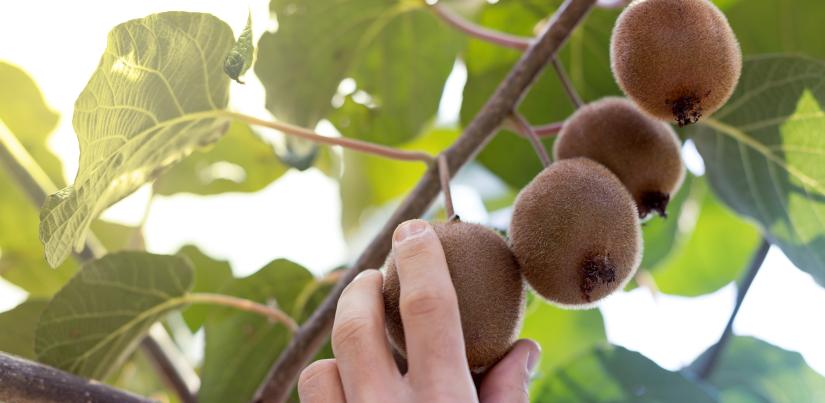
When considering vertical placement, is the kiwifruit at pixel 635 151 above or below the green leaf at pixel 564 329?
above

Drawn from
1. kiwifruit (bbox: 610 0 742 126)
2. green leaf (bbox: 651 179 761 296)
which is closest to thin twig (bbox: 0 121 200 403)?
kiwifruit (bbox: 610 0 742 126)

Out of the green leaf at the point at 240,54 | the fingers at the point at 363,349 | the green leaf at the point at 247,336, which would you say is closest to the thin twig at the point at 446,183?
the fingers at the point at 363,349

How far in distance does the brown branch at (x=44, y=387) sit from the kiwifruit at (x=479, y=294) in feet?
1.10

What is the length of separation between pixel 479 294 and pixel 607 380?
64 cm

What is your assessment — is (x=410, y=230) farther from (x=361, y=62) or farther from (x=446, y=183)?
(x=361, y=62)

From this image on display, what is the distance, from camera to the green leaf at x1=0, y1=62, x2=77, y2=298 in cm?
158

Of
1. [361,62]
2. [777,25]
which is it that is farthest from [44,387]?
[777,25]

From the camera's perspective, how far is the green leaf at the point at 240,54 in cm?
93

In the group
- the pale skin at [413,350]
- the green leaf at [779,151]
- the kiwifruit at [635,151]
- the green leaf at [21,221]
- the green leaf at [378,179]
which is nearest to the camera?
the pale skin at [413,350]

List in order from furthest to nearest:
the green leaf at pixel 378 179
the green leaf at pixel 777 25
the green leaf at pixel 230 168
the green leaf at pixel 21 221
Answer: the green leaf at pixel 378 179 < the green leaf at pixel 230 168 < the green leaf at pixel 21 221 < the green leaf at pixel 777 25

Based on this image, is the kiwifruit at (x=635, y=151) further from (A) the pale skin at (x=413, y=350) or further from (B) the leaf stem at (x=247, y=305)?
(B) the leaf stem at (x=247, y=305)

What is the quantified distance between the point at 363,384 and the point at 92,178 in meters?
0.40

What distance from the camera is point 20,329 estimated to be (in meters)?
1.26

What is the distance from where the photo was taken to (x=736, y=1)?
1.45 metres
